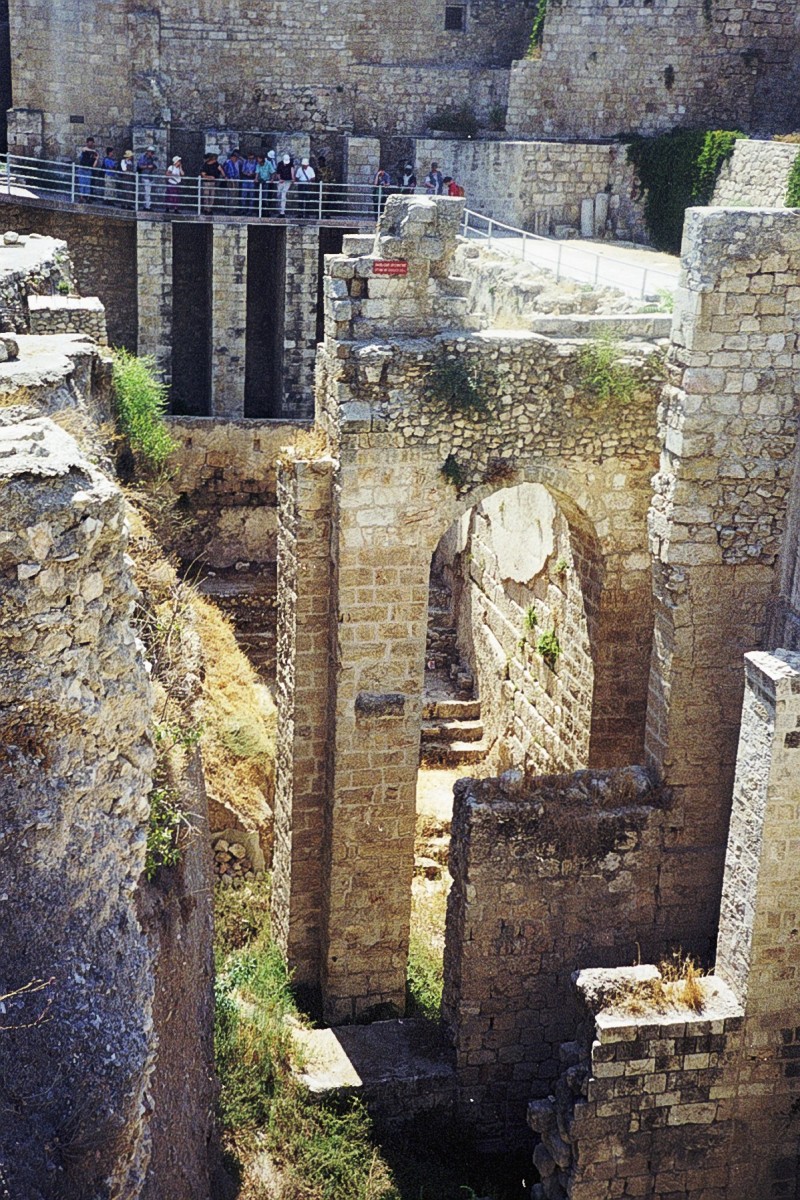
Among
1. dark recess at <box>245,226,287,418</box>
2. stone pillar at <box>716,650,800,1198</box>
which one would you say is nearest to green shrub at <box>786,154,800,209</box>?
dark recess at <box>245,226,287,418</box>

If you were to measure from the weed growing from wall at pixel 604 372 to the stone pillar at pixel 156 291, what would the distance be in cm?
1308

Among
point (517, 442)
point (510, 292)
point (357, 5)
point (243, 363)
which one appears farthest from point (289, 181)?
point (517, 442)

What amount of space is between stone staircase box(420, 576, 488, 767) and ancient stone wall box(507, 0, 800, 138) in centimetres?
1183

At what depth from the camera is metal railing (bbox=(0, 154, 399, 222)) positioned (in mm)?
22094

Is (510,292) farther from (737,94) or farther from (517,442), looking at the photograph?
(737,94)

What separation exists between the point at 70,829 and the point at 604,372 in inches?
235

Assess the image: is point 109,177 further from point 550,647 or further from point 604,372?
point 604,372

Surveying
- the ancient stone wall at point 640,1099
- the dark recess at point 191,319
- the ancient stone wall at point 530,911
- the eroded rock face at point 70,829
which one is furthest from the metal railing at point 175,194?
the eroded rock face at point 70,829

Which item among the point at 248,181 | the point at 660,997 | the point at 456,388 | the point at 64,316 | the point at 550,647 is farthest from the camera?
the point at 248,181

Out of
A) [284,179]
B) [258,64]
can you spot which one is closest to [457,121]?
[258,64]

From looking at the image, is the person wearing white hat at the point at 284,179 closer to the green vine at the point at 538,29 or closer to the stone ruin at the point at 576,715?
the green vine at the point at 538,29

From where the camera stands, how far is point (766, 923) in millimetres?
7926

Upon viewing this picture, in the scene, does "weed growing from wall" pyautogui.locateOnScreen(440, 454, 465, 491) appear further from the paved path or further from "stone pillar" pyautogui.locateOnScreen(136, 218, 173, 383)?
"stone pillar" pyautogui.locateOnScreen(136, 218, 173, 383)

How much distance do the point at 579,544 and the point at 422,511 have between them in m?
1.61
